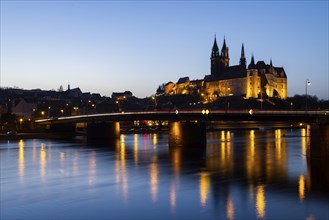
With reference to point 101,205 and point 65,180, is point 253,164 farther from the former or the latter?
point 101,205

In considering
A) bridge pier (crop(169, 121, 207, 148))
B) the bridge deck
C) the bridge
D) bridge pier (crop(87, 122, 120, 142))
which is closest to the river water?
the bridge

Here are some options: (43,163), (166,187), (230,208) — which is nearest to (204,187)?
(166,187)

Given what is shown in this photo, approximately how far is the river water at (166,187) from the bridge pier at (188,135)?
1360cm

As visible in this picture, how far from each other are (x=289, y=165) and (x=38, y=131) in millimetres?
79330

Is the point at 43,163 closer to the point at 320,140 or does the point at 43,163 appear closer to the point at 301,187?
the point at 301,187

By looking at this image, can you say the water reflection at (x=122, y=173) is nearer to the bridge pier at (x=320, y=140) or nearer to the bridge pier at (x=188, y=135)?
the bridge pier at (x=188, y=135)

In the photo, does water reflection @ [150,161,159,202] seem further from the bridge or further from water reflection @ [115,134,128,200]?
the bridge

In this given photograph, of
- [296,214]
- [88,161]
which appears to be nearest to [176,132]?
[88,161]

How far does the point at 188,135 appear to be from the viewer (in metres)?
71.9

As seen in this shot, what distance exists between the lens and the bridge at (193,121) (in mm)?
51000

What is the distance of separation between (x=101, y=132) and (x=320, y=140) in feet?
175

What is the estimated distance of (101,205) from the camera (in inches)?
1156

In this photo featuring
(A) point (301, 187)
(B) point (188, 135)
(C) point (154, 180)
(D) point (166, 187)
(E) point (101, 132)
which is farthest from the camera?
(E) point (101, 132)

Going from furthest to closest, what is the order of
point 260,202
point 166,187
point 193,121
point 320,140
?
point 193,121, point 320,140, point 166,187, point 260,202
